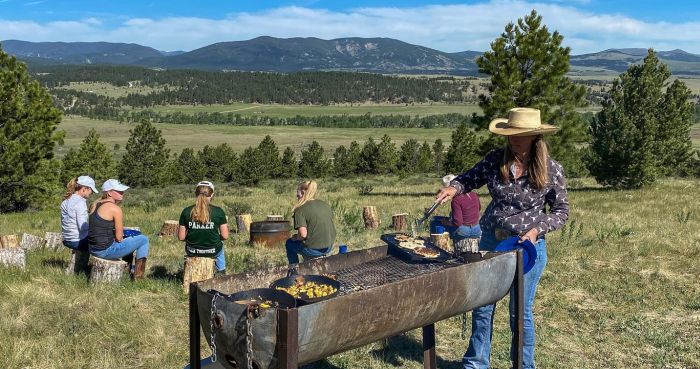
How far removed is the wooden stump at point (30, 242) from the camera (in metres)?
10.7

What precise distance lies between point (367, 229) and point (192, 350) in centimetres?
1024

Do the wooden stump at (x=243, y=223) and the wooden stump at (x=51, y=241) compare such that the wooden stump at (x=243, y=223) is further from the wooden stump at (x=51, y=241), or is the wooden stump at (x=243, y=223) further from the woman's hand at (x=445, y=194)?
the woman's hand at (x=445, y=194)

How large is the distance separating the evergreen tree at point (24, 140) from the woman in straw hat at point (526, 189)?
20.1 m

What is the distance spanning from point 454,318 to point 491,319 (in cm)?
228

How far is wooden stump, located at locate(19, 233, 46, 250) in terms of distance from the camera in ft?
35.1

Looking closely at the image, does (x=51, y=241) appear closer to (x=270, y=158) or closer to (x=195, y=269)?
(x=195, y=269)

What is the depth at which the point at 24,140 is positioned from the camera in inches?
808

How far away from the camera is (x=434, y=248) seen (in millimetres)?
5277

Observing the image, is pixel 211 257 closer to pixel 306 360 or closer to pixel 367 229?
pixel 306 360

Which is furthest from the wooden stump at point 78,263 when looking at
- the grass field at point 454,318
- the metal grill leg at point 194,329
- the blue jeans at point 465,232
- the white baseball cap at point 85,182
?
the blue jeans at point 465,232

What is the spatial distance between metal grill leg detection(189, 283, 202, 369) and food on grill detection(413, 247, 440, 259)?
2097 mm

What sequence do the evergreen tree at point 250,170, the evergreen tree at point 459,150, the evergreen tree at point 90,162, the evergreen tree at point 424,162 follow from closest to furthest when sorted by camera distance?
the evergreen tree at point 90,162 → the evergreen tree at point 250,170 → the evergreen tree at point 459,150 → the evergreen tree at point 424,162

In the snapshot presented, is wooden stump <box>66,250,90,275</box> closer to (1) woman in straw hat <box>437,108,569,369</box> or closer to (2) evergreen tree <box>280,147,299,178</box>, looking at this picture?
(1) woman in straw hat <box>437,108,569,369</box>

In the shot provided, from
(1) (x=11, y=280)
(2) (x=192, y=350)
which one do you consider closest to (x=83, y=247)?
(1) (x=11, y=280)
